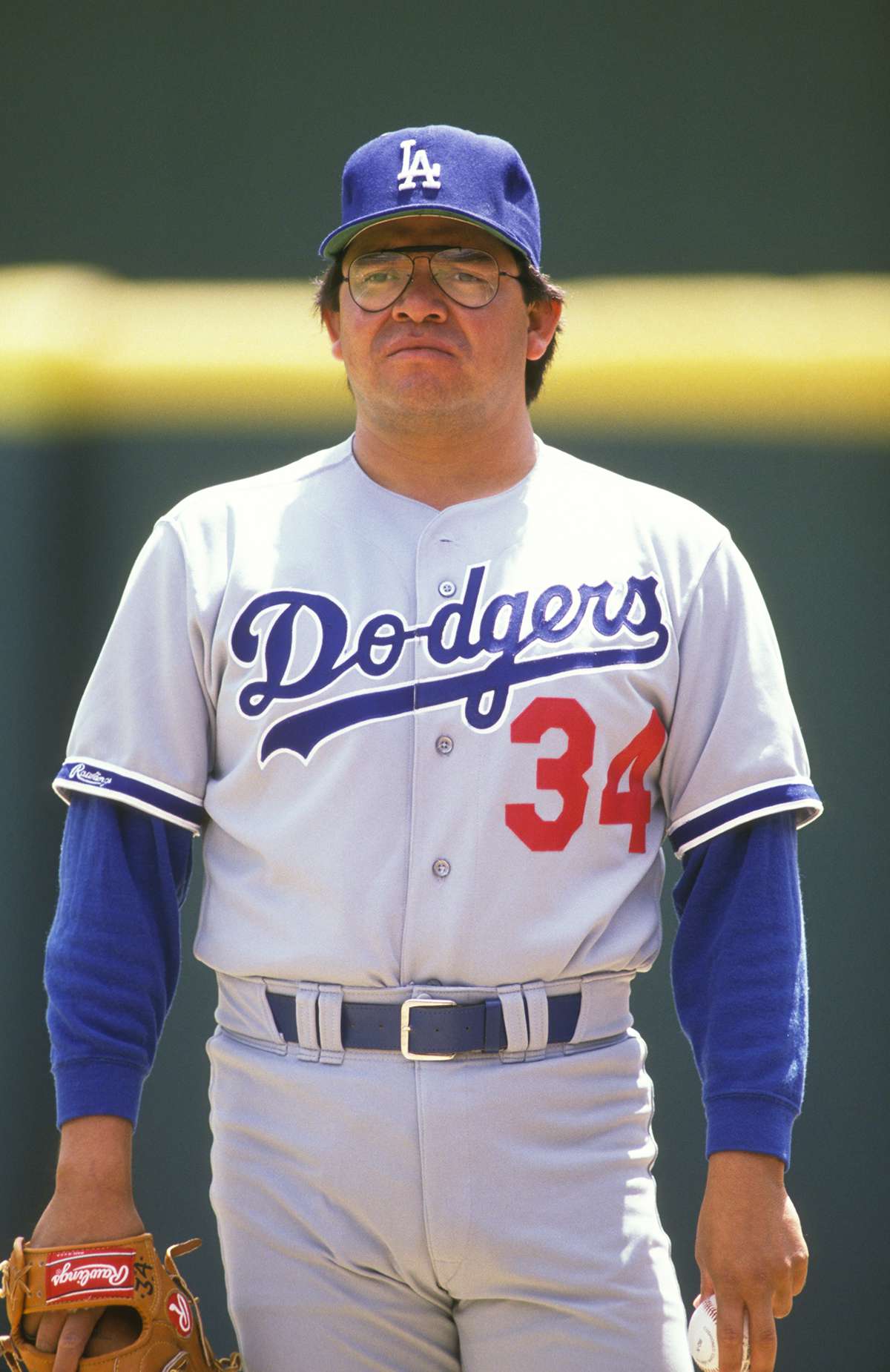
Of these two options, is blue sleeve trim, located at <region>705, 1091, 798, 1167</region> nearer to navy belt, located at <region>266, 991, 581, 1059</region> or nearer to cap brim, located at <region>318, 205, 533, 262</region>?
navy belt, located at <region>266, 991, 581, 1059</region>

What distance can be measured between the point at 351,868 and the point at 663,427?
1726mm

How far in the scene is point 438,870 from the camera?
77.7 inches

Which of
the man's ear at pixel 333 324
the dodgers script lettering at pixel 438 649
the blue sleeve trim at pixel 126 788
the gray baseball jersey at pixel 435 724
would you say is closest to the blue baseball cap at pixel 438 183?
the man's ear at pixel 333 324

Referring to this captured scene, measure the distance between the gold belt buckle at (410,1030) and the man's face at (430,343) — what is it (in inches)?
28.8

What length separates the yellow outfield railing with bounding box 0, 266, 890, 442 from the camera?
3.41m

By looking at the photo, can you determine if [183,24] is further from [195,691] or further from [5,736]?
[195,691]

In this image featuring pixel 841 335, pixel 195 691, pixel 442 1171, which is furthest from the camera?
pixel 841 335

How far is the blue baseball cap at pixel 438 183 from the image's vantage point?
7.03 feet

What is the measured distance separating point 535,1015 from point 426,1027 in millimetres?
133

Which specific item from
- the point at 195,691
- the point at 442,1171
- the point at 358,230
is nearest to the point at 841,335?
the point at 358,230

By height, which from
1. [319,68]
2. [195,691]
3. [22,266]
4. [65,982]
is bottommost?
[65,982]

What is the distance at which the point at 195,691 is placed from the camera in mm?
2080

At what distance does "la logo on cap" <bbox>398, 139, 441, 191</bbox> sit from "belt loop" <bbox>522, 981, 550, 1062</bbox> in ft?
3.32

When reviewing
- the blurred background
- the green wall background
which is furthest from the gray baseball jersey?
the green wall background
